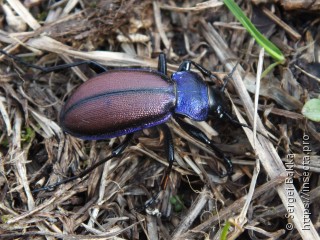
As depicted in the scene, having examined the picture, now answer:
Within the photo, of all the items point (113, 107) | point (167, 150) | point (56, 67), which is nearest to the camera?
point (113, 107)

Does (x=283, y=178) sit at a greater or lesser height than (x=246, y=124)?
lesser

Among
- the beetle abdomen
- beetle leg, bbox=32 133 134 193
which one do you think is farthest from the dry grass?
the beetle abdomen

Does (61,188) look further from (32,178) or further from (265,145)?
(265,145)

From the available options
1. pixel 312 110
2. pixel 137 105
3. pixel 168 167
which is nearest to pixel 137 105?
pixel 137 105

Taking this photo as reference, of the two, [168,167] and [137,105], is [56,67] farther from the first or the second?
[168,167]

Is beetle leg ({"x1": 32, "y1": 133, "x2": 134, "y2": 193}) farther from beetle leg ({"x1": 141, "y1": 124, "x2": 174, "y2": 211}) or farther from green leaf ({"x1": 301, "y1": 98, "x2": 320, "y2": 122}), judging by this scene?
green leaf ({"x1": 301, "y1": 98, "x2": 320, "y2": 122})

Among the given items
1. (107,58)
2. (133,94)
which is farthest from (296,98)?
(107,58)

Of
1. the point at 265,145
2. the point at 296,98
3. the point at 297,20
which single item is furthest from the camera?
the point at 297,20
